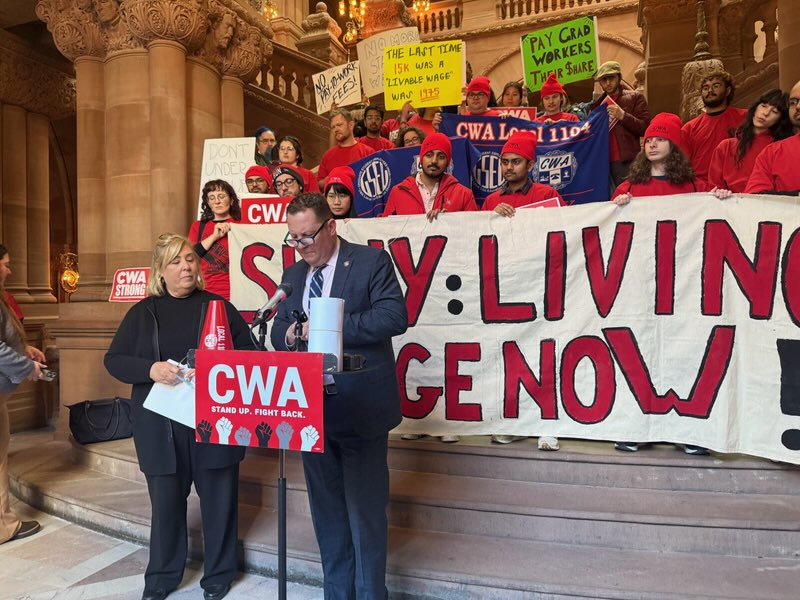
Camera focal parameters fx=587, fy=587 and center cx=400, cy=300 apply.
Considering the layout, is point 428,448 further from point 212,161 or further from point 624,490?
point 212,161

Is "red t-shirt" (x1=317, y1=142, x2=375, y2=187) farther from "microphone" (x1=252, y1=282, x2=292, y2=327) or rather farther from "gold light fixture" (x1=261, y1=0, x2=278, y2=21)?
"gold light fixture" (x1=261, y1=0, x2=278, y2=21)

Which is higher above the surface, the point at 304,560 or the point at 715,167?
the point at 715,167

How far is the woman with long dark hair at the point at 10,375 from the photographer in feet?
12.1

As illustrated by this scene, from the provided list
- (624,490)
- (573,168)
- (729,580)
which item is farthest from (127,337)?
(573,168)

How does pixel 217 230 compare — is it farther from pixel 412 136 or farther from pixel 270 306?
pixel 270 306

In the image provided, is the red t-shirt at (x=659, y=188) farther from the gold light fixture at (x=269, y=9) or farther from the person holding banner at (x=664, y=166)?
the gold light fixture at (x=269, y=9)

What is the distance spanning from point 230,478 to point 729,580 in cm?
256

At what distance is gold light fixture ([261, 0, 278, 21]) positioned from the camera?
14.3m

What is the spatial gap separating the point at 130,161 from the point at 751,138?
19.4 feet

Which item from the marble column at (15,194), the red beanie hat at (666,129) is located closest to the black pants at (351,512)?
the red beanie hat at (666,129)

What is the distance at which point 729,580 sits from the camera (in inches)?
111

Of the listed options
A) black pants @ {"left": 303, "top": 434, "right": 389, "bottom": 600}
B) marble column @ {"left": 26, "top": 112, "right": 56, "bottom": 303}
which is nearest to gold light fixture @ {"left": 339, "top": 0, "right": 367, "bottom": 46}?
marble column @ {"left": 26, "top": 112, "right": 56, "bottom": 303}

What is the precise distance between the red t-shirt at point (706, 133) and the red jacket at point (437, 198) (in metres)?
2.06

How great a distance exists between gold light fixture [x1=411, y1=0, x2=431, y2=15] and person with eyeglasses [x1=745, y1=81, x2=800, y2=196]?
16903mm
